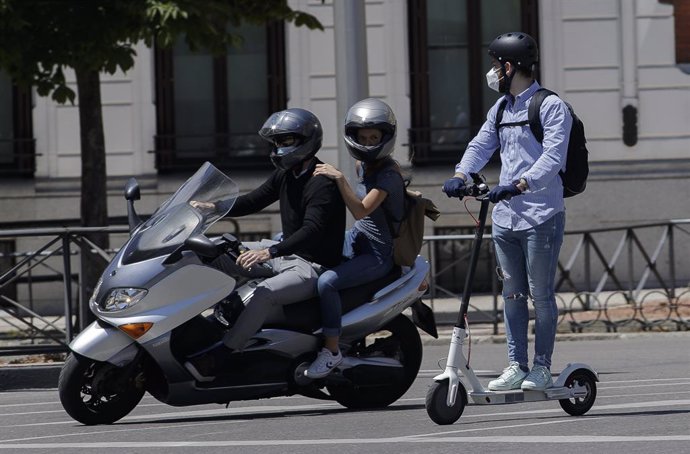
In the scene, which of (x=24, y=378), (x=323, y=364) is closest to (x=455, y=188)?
(x=323, y=364)

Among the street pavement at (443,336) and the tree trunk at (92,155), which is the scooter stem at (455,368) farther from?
the tree trunk at (92,155)

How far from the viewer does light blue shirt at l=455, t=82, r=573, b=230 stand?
8.25 m

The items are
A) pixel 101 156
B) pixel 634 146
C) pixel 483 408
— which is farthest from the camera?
pixel 634 146

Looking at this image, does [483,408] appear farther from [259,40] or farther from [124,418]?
[259,40]

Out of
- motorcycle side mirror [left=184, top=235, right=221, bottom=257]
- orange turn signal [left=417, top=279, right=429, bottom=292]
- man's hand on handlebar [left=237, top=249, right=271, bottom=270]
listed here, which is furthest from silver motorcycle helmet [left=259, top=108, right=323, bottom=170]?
orange turn signal [left=417, top=279, right=429, bottom=292]

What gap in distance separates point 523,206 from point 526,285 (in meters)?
0.41

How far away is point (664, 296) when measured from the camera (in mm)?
16219

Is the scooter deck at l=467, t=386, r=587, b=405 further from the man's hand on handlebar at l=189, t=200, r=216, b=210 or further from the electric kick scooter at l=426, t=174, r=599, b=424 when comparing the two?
the man's hand on handlebar at l=189, t=200, r=216, b=210

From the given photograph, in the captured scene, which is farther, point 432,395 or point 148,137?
point 148,137

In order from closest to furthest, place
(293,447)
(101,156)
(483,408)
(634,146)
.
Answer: (293,447) → (483,408) → (101,156) → (634,146)

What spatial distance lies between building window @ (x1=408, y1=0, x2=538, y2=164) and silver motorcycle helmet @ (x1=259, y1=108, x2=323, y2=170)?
40.5ft

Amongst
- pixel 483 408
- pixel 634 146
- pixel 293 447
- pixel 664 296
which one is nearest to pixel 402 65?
pixel 634 146

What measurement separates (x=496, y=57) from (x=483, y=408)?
1.95 meters

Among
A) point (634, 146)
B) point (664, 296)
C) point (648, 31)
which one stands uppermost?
point (648, 31)
